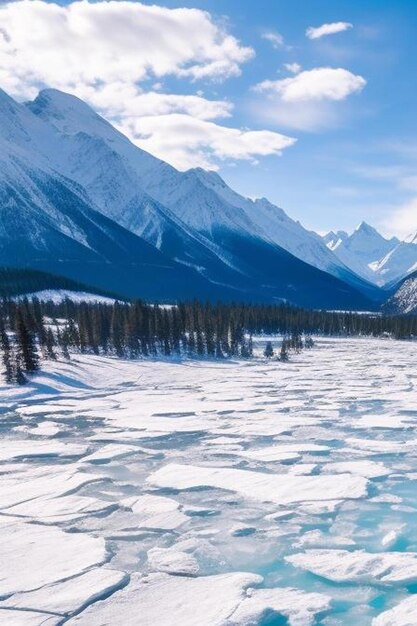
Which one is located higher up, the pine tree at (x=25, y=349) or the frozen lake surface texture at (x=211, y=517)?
the pine tree at (x=25, y=349)

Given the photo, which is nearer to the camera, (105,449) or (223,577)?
(223,577)

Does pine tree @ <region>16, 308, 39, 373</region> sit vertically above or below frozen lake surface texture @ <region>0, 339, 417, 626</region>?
above

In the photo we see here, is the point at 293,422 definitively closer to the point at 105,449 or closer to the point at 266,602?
the point at 105,449

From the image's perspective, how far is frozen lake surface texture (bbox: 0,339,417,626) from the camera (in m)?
16.0

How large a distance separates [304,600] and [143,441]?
75.8ft

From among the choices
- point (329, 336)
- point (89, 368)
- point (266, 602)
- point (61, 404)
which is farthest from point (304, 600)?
point (329, 336)

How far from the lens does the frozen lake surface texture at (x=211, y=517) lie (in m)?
16.0

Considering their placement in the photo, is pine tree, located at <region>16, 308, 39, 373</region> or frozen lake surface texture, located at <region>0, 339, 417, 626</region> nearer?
frozen lake surface texture, located at <region>0, 339, 417, 626</region>

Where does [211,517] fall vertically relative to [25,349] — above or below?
below

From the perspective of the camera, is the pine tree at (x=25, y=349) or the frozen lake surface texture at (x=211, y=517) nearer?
the frozen lake surface texture at (x=211, y=517)

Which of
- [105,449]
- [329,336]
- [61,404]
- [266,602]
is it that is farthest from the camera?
[329,336]

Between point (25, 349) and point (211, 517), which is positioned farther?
point (25, 349)

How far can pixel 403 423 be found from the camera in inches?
1615

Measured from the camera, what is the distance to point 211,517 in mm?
23109
